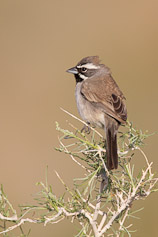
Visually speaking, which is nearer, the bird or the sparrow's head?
the bird

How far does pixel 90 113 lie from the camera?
4.71 meters

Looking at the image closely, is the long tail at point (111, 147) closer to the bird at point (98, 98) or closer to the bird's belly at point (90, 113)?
the bird at point (98, 98)

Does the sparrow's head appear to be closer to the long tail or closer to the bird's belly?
the bird's belly

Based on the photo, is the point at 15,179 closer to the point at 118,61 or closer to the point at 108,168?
the point at 118,61

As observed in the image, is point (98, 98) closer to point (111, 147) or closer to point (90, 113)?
point (90, 113)

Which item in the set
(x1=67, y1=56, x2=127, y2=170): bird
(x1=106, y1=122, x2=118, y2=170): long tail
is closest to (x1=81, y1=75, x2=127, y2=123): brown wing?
(x1=67, y1=56, x2=127, y2=170): bird

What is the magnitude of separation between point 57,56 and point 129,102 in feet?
8.11

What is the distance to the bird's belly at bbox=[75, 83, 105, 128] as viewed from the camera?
4621 millimetres

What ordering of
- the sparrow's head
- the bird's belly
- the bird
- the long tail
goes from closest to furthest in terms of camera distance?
1. the long tail
2. the bird
3. the bird's belly
4. the sparrow's head

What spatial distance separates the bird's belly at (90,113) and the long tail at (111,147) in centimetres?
27

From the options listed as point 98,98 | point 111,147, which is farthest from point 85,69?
point 111,147

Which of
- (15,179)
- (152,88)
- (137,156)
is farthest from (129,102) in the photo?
(15,179)

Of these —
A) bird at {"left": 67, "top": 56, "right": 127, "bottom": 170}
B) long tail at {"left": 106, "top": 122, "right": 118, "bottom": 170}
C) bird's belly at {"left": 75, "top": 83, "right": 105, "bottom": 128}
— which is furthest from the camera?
bird's belly at {"left": 75, "top": 83, "right": 105, "bottom": 128}

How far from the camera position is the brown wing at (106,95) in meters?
4.41
